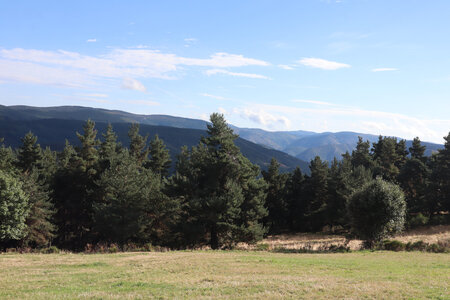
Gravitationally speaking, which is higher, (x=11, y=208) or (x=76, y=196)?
(x=11, y=208)

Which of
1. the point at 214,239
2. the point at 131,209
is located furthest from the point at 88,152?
the point at 214,239

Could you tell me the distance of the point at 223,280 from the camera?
1505 cm

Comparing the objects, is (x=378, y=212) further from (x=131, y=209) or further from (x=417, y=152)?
(x=417, y=152)

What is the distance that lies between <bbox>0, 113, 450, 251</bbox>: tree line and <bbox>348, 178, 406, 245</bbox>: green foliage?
0.33 ft

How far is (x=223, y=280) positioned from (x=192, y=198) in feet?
75.1

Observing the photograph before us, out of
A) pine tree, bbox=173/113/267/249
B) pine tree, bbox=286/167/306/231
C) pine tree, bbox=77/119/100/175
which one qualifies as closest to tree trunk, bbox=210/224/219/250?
pine tree, bbox=173/113/267/249

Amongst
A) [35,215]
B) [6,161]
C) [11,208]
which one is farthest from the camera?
[6,161]

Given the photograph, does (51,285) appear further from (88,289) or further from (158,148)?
(158,148)

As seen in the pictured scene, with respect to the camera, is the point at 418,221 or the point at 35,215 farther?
the point at 418,221

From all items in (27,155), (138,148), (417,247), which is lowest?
(417,247)

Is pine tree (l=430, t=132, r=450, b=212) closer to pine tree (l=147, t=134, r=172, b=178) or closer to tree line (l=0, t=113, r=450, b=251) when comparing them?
tree line (l=0, t=113, r=450, b=251)

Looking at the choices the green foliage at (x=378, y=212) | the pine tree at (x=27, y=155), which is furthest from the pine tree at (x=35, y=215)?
the green foliage at (x=378, y=212)

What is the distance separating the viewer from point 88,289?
13.6 metres

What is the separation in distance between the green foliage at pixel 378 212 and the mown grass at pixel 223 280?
12.5 metres
